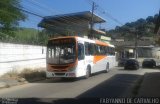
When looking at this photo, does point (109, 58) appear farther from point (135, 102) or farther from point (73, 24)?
point (73, 24)

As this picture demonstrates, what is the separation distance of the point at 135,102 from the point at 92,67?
15435 millimetres

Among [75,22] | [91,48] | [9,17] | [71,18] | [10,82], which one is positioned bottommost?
[10,82]

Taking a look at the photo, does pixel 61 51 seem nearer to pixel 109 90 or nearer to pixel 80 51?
pixel 80 51

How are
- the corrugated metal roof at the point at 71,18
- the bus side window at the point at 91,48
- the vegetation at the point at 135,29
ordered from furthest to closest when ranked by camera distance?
1. the vegetation at the point at 135,29
2. the corrugated metal roof at the point at 71,18
3. the bus side window at the point at 91,48

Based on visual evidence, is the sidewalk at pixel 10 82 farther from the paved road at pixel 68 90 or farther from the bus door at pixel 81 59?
the bus door at pixel 81 59

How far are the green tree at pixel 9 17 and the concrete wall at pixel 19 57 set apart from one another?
1.59 meters

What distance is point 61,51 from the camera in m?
24.7

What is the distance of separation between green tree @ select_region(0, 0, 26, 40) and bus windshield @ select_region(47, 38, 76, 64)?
5.27 meters

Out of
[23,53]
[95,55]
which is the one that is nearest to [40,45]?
[23,53]

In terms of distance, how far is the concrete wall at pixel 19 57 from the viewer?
25.8 metres

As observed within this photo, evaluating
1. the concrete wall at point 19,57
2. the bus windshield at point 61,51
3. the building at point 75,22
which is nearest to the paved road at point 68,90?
the bus windshield at point 61,51

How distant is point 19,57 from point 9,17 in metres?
3.40

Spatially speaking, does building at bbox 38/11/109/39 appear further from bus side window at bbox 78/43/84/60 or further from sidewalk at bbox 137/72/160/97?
sidewalk at bbox 137/72/160/97

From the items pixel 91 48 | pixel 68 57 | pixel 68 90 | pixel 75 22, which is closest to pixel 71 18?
pixel 75 22
